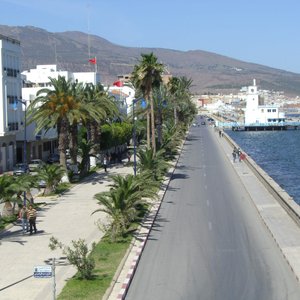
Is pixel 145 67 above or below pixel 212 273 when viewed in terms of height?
above

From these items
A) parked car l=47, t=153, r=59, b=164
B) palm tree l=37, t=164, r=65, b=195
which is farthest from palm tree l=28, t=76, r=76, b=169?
parked car l=47, t=153, r=59, b=164

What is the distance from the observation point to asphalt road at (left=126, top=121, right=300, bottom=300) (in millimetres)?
Answer: 16891

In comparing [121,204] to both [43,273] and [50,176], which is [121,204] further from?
[50,176]

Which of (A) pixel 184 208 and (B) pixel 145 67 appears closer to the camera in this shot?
(A) pixel 184 208

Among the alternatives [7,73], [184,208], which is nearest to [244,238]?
[184,208]

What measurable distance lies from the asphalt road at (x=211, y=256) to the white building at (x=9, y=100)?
2234cm

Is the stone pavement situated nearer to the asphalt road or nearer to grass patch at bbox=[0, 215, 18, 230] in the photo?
the asphalt road

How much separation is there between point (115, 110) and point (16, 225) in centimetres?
2797

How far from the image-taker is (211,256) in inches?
822

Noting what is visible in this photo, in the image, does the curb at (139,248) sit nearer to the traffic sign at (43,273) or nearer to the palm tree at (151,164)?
the traffic sign at (43,273)

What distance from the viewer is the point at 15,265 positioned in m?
19.9

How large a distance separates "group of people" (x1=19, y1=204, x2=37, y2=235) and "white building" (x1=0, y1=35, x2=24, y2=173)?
1086 inches

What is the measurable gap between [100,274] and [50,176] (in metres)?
20.3

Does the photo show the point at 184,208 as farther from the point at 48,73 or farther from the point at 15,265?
the point at 48,73
